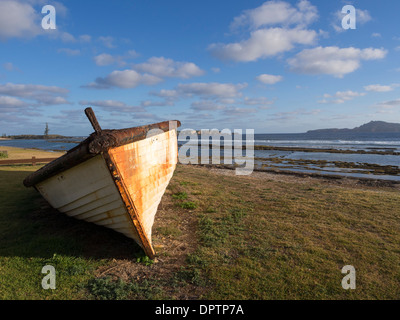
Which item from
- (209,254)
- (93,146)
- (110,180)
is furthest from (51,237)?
(209,254)

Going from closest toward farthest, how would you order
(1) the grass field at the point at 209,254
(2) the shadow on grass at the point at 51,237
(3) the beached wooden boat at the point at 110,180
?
(1) the grass field at the point at 209,254 → (3) the beached wooden boat at the point at 110,180 → (2) the shadow on grass at the point at 51,237

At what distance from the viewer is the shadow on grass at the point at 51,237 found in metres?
5.24

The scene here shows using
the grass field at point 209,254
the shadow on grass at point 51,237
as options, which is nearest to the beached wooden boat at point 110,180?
the shadow on grass at point 51,237

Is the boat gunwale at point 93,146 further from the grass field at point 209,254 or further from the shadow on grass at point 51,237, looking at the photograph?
the grass field at point 209,254

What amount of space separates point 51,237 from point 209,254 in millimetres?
3788

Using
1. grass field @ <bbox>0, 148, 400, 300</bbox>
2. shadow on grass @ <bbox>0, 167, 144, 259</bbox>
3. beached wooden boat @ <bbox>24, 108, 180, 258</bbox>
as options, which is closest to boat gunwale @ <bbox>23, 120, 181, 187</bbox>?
beached wooden boat @ <bbox>24, 108, 180, 258</bbox>

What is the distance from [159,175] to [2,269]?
12.2 ft

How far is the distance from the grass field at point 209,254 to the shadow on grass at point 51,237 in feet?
0.07

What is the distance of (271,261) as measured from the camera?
5059 mm

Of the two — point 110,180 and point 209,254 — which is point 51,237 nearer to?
point 110,180

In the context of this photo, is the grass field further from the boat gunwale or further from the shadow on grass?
the boat gunwale

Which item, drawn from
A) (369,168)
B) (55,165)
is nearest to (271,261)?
(55,165)

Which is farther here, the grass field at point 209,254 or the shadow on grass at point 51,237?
the shadow on grass at point 51,237

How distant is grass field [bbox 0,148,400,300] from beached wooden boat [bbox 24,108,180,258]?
28.0 inches
